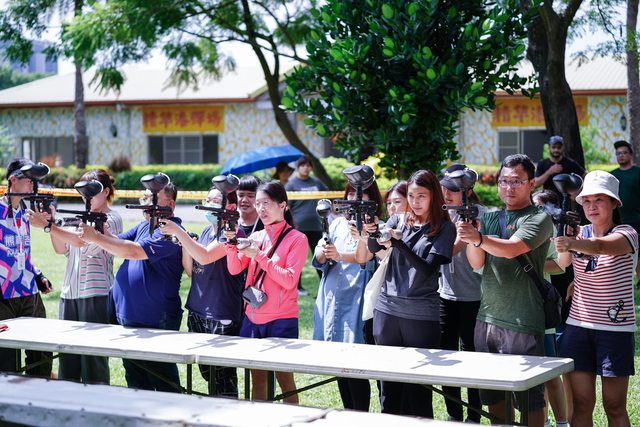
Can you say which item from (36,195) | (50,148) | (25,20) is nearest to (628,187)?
(36,195)

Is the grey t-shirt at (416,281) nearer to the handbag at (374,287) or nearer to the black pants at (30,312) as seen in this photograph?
the handbag at (374,287)

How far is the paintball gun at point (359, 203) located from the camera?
486 centimetres

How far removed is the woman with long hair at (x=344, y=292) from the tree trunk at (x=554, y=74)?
224 inches

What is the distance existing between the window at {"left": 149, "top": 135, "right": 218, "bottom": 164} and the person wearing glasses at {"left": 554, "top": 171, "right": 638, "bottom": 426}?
26.9 m

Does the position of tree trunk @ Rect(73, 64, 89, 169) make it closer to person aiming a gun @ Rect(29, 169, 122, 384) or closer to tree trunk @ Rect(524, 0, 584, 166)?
tree trunk @ Rect(524, 0, 584, 166)

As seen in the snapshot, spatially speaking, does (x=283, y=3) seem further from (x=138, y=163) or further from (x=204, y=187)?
(x=138, y=163)

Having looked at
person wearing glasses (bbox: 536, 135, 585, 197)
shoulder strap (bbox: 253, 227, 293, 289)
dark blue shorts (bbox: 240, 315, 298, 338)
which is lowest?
dark blue shorts (bbox: 240, 315, 298, 338)

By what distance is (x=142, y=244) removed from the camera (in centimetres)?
580

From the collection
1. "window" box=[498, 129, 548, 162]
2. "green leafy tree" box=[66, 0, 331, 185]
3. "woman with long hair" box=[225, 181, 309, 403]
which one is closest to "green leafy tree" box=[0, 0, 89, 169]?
"green leafy tree" box=[66, 0, 331, 185]

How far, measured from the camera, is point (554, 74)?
429 inches

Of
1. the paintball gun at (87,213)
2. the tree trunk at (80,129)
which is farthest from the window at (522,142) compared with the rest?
the paintball gun at (87,213)

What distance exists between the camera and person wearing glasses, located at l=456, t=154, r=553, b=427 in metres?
4.94

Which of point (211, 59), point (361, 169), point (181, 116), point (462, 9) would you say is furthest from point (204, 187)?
point (361, 169)

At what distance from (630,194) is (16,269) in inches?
278
